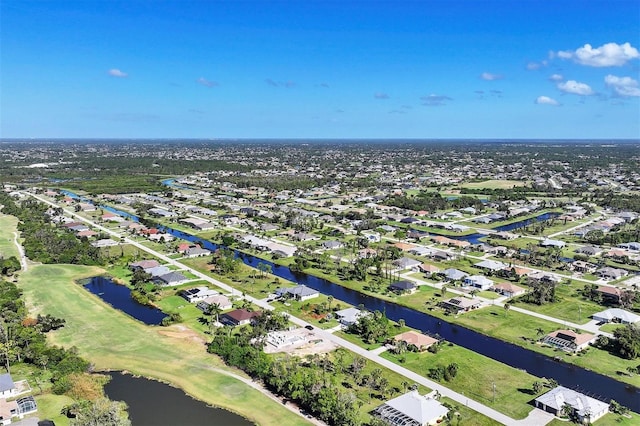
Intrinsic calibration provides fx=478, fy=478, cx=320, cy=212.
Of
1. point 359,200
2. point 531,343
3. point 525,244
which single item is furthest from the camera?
point 359,200

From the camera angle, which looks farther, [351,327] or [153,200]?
[153,200]

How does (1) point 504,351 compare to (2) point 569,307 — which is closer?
(1) point 504,351

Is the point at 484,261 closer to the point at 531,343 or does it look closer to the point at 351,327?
the point at 531,343

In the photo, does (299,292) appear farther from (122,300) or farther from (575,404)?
(575,404)

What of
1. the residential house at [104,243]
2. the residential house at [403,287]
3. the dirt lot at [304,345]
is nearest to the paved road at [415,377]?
the dirt lot at [304,345]

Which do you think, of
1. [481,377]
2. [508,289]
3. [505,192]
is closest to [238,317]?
[481,377]

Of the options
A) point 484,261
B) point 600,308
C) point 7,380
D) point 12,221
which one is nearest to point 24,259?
point 12,221
